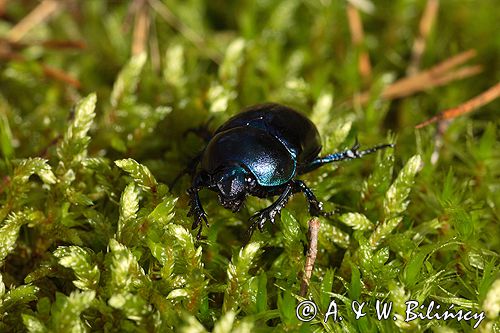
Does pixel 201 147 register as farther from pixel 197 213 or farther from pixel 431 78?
pixel 431 78

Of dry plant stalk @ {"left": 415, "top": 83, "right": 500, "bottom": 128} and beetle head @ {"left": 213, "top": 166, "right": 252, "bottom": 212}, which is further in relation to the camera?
dry plant stalk @ {"left": 415, "top": 83, "right": 500, "bottom": 128}

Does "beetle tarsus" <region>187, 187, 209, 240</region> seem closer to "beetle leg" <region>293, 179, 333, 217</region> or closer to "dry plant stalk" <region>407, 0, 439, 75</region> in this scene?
"beetle leg" <region>293, 179, 333, 217</region>

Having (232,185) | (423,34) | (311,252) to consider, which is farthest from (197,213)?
(423,34)

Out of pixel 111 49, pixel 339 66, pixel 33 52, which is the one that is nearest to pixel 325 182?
pixel 339 66

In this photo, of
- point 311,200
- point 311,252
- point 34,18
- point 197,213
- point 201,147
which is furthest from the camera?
point 34,18

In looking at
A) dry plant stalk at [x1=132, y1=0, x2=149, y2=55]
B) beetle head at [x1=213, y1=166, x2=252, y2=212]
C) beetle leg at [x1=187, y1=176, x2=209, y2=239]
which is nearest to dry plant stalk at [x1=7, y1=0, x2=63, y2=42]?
dry plant stalk at [x1=132, y1=0, x2=149, y2=55]

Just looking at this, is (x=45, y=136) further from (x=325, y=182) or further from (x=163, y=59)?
(x=325, y=182)
